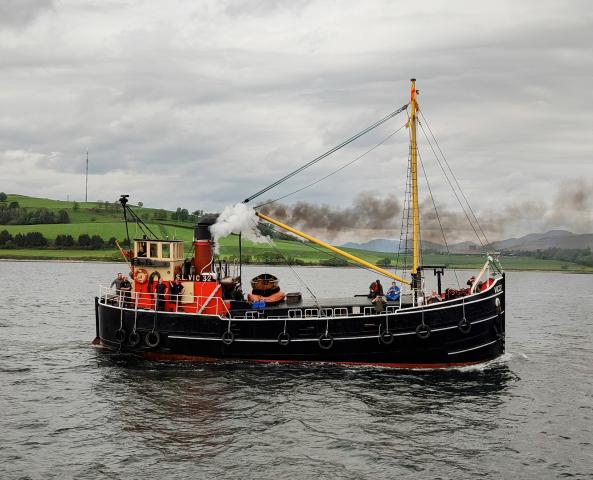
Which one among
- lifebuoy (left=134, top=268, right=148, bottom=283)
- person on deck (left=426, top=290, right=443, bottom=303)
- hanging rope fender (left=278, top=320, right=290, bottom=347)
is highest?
lifebuoy (left=134, top=268, right=148, bottom=283)

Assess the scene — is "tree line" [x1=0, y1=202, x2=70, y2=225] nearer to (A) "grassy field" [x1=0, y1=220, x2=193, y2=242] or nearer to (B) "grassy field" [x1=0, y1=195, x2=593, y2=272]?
(B) "grassy field" [x1=0, y1=195, x2=593, y2=272]

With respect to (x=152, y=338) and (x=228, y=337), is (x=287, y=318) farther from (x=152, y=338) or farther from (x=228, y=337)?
(x=152, y=338)

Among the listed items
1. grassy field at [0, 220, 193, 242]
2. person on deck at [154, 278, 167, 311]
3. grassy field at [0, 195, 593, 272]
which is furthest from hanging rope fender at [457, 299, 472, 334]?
grassy field at [0, 220, 193, 242]

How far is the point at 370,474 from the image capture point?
19406mm

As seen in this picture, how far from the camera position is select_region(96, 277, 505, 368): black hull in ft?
100

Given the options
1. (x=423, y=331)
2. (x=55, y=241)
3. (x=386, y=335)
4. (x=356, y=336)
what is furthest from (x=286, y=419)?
(x=55, y=241)

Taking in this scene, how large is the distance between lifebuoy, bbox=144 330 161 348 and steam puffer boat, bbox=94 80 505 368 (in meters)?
0.05

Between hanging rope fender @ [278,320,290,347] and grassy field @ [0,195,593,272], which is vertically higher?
grassy field @ [0,195,593,272]

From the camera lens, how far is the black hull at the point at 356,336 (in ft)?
100

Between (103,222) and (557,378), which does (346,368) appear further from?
(103,222)

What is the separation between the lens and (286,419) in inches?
958

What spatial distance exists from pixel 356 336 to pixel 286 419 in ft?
25.4

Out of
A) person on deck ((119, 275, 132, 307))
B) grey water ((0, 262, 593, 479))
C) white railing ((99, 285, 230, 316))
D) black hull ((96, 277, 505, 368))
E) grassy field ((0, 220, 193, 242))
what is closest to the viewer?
grey water ((0, 262, 593, 479))

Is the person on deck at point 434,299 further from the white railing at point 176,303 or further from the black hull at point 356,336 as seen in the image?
the white railing at point 176,303
